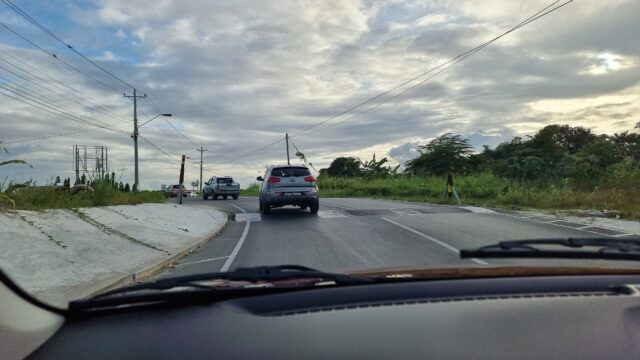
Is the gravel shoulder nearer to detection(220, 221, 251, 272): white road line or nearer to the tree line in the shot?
detection(220, 221, 251, 272): white road line

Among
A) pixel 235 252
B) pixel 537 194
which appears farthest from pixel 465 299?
pixel 537 194

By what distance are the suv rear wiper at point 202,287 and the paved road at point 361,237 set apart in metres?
4.15

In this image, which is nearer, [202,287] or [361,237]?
[202,287]

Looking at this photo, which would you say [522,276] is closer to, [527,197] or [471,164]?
[527,197]

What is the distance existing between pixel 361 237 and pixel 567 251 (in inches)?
391

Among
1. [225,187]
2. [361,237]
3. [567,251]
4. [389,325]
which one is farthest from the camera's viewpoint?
[225,187]

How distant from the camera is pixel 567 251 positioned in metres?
3.56

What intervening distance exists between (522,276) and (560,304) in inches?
17.4

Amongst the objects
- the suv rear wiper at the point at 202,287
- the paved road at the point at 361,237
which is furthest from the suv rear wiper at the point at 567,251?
the paved road at the point at 361,237

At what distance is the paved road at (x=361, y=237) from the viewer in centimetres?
1011

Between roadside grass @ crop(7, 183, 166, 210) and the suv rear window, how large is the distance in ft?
15.5

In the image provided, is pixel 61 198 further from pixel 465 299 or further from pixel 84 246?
pixel 465 299

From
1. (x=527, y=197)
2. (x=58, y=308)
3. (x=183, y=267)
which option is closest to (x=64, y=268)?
(x=183, y=267)

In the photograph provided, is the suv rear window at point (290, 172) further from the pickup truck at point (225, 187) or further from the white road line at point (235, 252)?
the pickup truck at point (225, 187)
